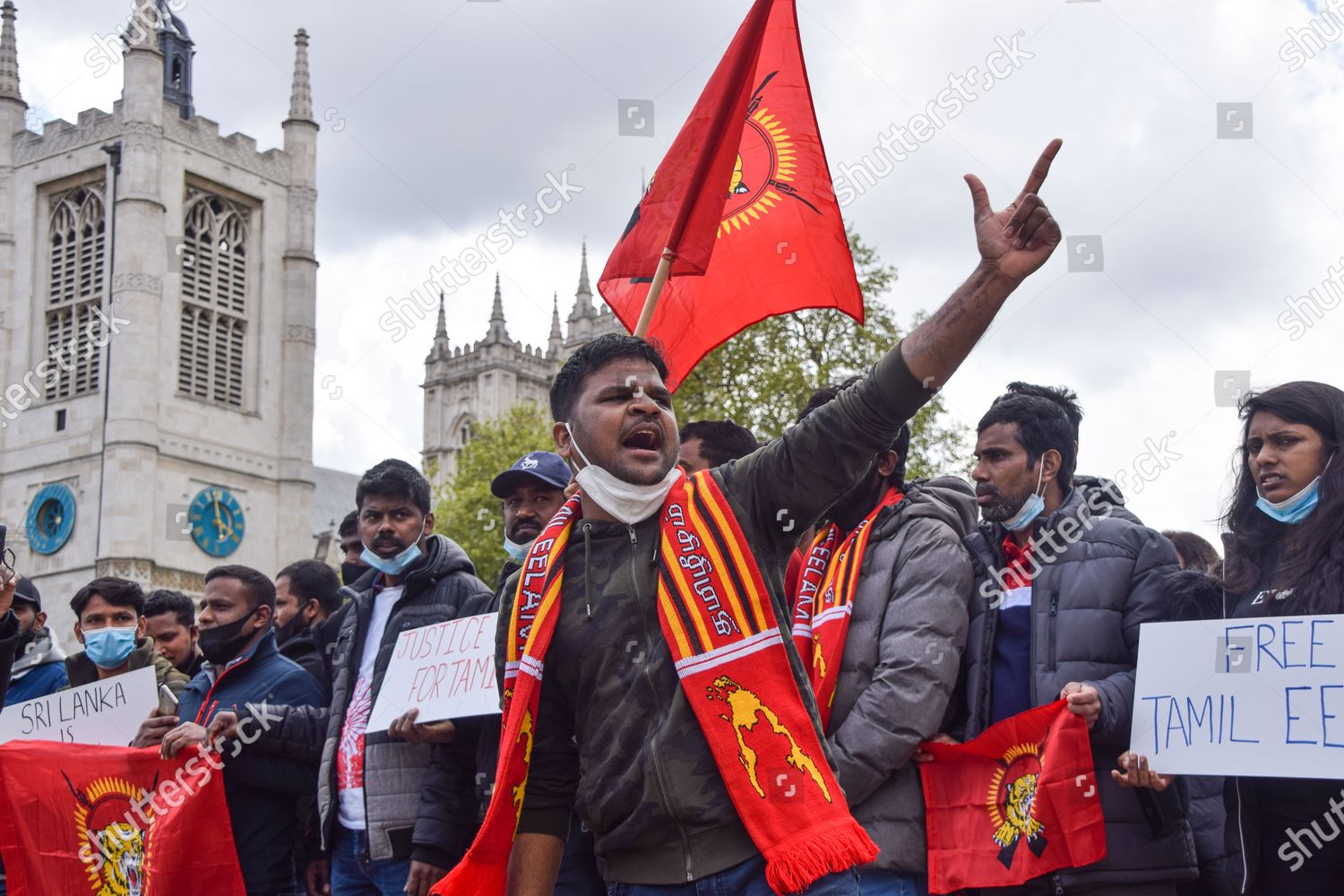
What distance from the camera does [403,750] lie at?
5.72 meters

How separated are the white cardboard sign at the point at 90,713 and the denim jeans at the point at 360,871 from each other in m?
1.16

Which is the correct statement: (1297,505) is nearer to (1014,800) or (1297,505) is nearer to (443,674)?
(1014,800)

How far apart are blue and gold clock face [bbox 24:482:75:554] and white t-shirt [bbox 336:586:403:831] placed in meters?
48.3

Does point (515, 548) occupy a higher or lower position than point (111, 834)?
higher

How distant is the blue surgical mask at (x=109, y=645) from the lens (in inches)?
277

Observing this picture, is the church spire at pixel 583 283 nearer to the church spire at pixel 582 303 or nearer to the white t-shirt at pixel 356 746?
the church spire at pixel 582 303

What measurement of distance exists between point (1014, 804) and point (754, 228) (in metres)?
2.49

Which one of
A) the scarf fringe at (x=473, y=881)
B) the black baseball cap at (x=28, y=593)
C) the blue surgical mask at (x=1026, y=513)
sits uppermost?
the black baseball cap at (x=28, y=593)

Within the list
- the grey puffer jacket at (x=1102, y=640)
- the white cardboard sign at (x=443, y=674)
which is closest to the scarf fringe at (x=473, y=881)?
the white cardboard sign at (x=443, y=674)

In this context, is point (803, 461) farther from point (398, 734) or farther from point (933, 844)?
point (398, 734)

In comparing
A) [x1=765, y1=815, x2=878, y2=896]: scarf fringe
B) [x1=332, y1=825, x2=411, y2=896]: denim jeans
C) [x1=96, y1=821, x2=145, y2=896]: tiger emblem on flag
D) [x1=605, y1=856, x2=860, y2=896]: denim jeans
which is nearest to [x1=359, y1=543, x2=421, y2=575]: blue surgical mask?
[x1=332, y1=825, x2=411, y2=896]: denim jeans

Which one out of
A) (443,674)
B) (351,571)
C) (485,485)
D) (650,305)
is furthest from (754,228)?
→ (485,485)

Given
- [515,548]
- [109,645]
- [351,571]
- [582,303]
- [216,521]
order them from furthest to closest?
[582,303] < [216,521] < [351,571] < [109,645] < [515,548]

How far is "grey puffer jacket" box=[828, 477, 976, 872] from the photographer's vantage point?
4.66 meters
